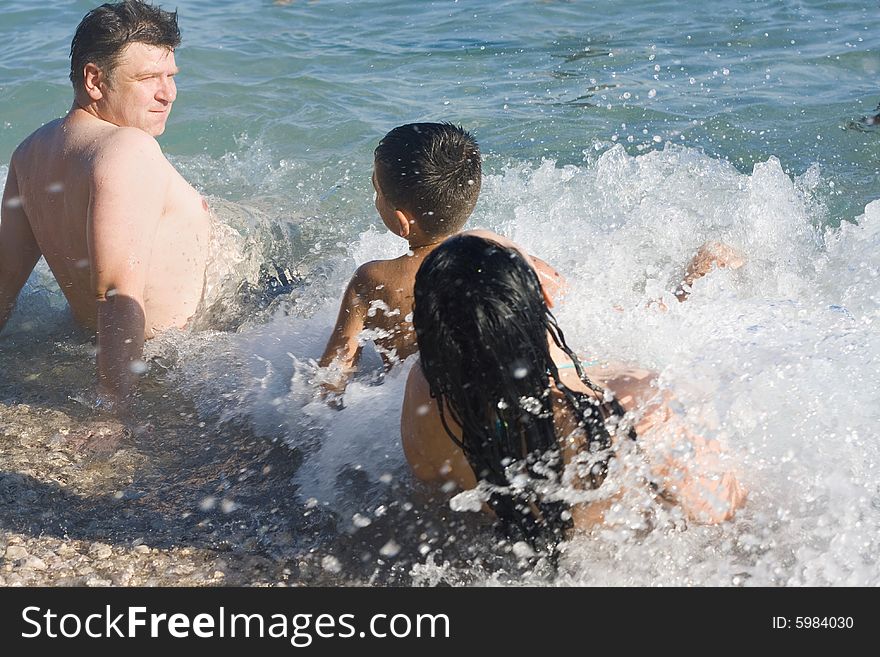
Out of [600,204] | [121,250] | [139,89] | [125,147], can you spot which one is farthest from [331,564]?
[600,204]

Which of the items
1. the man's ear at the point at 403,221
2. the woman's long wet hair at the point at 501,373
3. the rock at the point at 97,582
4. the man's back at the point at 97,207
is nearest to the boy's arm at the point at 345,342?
the man's ear at the point at 403,221

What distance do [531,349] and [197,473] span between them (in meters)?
1.57

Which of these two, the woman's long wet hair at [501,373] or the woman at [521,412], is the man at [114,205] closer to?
the woman at [521,412]

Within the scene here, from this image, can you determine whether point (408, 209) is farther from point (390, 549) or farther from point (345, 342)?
point (390, 549)

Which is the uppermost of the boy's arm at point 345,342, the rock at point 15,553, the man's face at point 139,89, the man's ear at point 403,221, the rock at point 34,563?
the man's face at point 139,89

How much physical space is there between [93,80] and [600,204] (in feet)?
9.73

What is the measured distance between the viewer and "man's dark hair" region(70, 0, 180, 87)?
12.8 feet

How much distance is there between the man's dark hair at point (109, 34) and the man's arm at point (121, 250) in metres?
0.35

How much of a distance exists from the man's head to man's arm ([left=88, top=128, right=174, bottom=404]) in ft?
0.79

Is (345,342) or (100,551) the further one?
(345,342)

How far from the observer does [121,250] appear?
146 inches

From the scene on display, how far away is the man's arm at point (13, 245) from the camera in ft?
14.0

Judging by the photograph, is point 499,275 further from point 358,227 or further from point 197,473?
point 358,227
